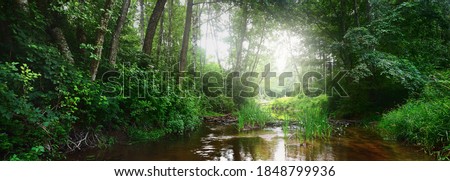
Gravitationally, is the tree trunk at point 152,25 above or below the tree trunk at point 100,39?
above

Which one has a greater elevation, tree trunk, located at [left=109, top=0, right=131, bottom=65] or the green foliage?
tree trunk, located at [left=109, top=0, right=131, bottom=65]

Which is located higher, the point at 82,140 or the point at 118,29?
the point at 118,29

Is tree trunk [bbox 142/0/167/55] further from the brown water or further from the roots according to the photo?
the roots

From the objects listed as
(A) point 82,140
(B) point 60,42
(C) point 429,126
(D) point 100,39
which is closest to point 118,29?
(D) point 100,39

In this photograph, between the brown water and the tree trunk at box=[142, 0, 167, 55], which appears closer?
the brown water

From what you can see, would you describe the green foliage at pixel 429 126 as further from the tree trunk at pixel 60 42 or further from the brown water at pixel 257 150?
the tree trunk at pixel 60 42

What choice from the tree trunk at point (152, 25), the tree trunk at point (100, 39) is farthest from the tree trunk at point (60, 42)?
the tree trunk at point (152, 25)

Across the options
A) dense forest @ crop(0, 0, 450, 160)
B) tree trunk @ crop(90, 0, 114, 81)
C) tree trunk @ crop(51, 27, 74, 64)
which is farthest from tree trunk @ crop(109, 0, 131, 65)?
tree trunk @ crop(51, 27, 74, 64)

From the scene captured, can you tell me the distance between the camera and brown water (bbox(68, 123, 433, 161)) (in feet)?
16.5

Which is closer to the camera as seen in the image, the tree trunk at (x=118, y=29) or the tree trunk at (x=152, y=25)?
the tree trunk at (x=118, y=29)

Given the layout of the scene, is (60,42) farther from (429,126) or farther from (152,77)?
(429,126)

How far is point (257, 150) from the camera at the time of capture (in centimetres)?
579

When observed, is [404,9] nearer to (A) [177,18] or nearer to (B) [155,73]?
(B) [155,73]

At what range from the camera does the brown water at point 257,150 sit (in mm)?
5020
